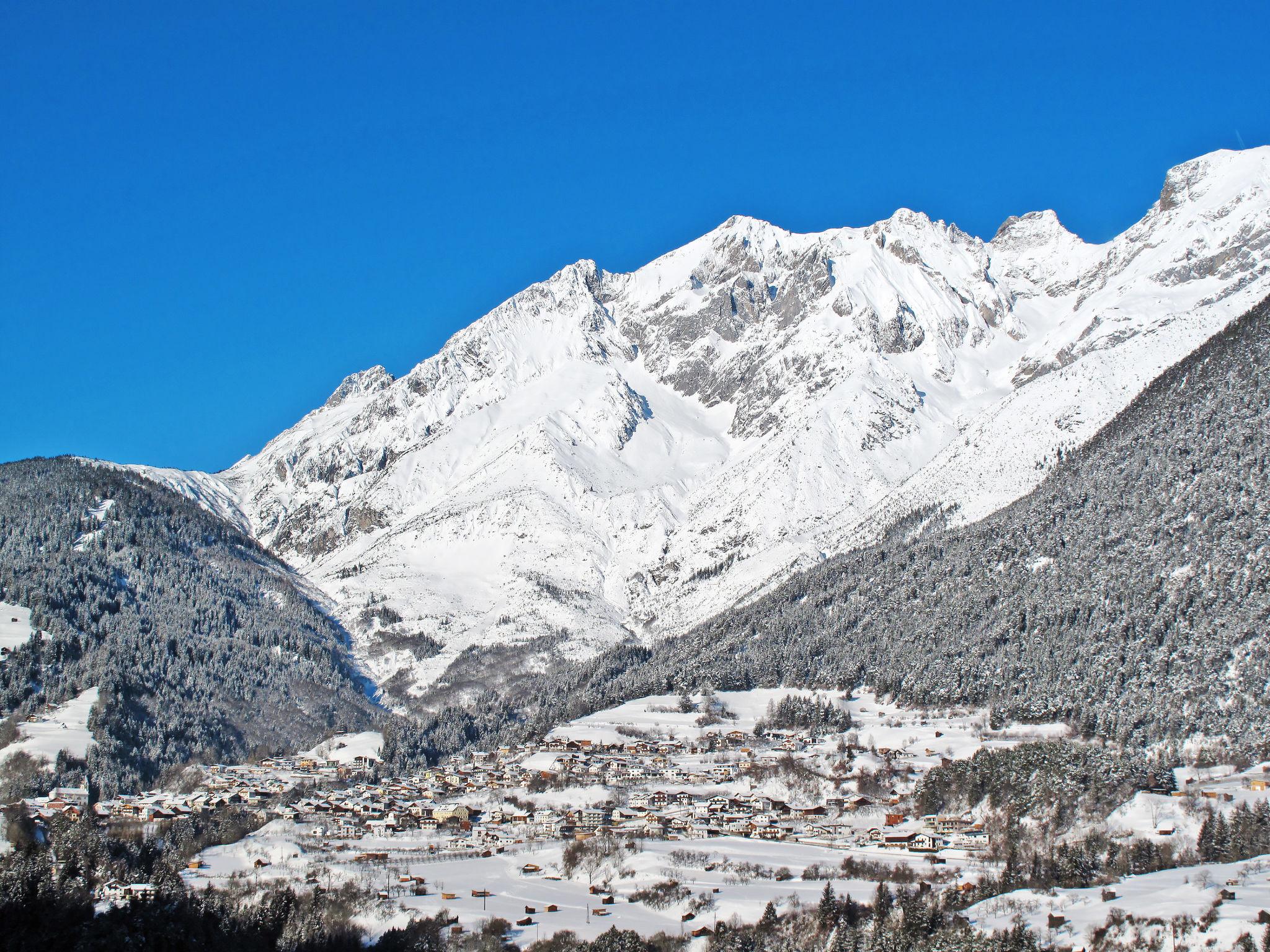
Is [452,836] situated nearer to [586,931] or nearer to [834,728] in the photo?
[586,931]

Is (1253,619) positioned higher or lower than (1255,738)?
higher

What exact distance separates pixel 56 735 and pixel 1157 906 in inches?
6169

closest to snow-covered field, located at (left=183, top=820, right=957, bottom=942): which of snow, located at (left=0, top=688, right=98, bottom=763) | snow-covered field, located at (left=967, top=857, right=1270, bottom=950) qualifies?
snow-covered field, located at (left=967, top=857, right=1270, bottom=950)

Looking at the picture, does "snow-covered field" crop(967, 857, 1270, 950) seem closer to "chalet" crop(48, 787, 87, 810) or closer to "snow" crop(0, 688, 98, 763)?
"chalet" crop(48, 787, 87, 810)

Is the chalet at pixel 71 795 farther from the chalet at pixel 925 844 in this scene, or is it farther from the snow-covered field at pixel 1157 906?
the snow-covered field at pixel 1157 906

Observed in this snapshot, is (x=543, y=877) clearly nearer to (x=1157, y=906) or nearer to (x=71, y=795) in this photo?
(x=1157, y=906)

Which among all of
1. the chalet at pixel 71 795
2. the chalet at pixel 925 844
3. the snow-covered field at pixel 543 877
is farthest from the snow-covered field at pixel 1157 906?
the chalet at pixel 71 795

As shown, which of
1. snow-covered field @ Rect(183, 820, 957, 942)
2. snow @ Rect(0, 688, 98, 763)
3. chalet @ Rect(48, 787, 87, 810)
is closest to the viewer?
snow-covered field @ Rect(183, 820, 957, 942)

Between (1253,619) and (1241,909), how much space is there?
94.9 m

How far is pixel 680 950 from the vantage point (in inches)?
3573

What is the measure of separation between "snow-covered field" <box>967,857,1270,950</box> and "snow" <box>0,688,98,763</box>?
13803 centimetres

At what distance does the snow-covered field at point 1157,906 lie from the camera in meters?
80.5

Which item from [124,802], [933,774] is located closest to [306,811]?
[124,802]

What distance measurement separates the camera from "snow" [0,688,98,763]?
179125 mm
